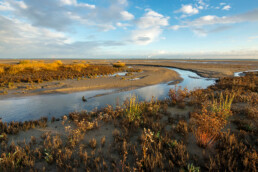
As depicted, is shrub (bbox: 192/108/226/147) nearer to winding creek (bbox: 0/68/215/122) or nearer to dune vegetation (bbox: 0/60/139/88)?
winding creek (bbox: 0/68/215/122)

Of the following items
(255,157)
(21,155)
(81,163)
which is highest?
(255,157)

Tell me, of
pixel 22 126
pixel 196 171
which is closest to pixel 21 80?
pixel 22 126

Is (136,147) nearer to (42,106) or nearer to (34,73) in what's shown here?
(42,106)

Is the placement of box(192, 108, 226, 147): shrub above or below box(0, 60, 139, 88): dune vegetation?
below

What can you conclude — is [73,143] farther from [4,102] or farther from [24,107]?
[4,102]

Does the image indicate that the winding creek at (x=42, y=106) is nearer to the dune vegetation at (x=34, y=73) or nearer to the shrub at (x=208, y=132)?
the shrub at (x=208, y=132)

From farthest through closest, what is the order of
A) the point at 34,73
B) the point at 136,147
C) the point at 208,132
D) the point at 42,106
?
the point at 34,73
the point at 42,106
the point at 208,132
the point at 136,147

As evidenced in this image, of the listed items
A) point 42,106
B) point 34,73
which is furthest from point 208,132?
point 34,73

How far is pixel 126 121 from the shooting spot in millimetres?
5523

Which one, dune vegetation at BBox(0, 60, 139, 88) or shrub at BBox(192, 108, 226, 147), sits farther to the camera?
dune vegetation at BBox(0, 60, 139, 88)

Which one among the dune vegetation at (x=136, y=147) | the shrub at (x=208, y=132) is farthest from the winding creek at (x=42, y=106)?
the shrub at (x=208, y=132)

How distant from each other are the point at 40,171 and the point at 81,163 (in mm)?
973

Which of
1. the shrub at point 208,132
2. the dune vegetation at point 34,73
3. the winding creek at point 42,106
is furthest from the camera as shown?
the dune vegetation at point 34,73

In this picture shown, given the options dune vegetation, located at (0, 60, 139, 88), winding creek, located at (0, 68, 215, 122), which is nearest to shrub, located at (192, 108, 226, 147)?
winding creek, located at (0, 68, 215, 122)
